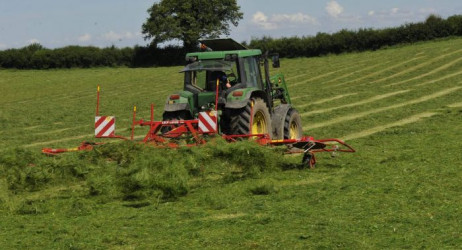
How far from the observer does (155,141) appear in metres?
10.2

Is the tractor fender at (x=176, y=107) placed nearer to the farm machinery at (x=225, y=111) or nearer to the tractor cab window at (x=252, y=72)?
the farm machinery at (x=225, y=111)

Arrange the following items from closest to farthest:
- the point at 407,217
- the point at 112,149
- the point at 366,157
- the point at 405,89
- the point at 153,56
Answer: the point at 407,217 < the point at 112,149 < the point at 366,157 < the point at 405,89 < the point at 153,56

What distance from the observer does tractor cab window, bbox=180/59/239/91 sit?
11.5 meters

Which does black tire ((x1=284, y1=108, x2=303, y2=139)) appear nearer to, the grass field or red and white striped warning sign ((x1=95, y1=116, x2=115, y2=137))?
the grass field

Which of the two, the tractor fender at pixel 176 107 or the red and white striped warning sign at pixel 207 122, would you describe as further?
the tractor fender at pixel 176 107

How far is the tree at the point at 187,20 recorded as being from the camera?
192 ft

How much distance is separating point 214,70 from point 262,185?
3631 millimetres

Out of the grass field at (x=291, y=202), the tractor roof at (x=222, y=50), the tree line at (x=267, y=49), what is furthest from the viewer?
the tree line at (x=267, y=49)

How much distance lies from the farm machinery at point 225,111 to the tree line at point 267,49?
33987 mm

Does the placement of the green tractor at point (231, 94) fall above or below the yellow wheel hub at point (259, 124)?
above

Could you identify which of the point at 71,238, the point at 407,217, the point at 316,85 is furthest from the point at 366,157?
the point at 316,85

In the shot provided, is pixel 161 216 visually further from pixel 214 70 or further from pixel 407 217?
pixel 214 70

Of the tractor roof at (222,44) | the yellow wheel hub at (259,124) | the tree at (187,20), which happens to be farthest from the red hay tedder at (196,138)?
the tree at (187,20)

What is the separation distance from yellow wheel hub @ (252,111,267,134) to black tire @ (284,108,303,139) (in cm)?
73
